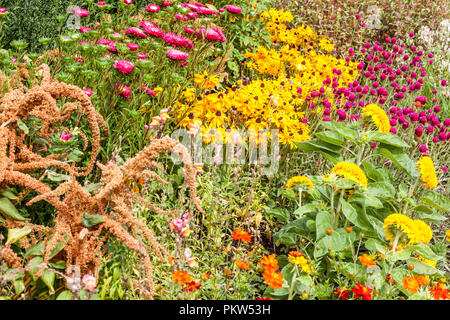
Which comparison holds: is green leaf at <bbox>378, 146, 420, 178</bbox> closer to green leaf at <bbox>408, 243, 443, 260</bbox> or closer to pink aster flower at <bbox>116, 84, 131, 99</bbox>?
green leaf at <bbox>408, 243, 443, 260</bbox>

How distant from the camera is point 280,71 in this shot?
4.59 meters

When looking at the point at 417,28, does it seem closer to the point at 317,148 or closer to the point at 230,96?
the point at 230,96

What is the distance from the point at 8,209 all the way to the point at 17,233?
0.45ft

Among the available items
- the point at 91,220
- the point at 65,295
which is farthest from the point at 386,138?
the point at 65,295

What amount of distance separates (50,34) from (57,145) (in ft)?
8.40

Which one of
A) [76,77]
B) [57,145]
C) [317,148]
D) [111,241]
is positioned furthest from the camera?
[76,77]

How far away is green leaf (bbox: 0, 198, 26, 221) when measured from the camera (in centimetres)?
189

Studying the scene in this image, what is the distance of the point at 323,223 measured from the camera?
2402 mm

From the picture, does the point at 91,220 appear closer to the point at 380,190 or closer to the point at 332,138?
the point at 332,138

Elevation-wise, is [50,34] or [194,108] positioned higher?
[50,34]

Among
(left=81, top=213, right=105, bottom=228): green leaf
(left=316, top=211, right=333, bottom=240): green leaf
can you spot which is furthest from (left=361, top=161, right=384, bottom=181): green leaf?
(left=81, top=213, right=105, bottom=228): green leaf

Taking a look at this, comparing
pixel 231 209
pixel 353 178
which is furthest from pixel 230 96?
pixel 353 178

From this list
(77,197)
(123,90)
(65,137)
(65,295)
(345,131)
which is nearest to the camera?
(65,295)
